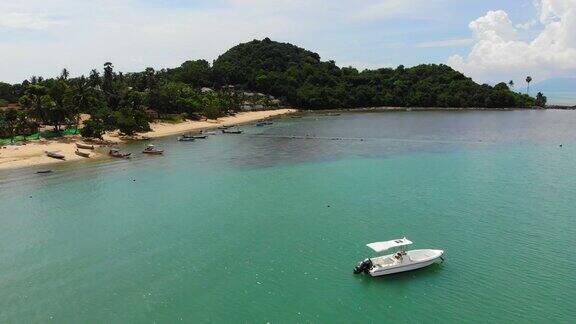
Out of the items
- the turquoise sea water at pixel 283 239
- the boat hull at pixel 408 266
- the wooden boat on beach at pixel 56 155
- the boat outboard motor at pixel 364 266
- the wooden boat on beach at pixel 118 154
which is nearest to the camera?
the turquoise sea water at pixel 283 239

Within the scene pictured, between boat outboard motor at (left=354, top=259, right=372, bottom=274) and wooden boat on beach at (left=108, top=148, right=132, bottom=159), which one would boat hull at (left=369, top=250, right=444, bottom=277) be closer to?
boat outboard motor at (left=354, top=259, right=372, bottom=274)

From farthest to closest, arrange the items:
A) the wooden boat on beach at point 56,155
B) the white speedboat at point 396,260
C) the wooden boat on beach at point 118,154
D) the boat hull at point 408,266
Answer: the wooden boat on beach at point 118,154, the wooden boat on beach at point 56,155, the white speedboat at point 396,260, the boat hull at point 408,266

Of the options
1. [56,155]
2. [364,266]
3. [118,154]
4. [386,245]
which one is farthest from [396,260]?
[56,155]

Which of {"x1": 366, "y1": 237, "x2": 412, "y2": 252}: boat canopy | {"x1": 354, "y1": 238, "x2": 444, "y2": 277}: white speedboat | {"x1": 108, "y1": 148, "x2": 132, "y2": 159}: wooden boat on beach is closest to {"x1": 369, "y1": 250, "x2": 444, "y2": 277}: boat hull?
{"x1": 354, "y1": 238, "x2": 444, "y2": 277}: white speedboat

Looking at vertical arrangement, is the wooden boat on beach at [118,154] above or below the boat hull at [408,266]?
above

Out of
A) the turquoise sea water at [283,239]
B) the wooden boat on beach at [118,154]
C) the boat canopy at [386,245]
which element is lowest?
the turquoise sea water at [283,239]

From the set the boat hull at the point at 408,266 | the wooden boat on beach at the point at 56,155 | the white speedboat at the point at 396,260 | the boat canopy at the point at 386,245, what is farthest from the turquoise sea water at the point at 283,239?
the wooden boat on beach at the point at 56,155

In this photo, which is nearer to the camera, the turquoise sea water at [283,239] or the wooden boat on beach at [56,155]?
the turquoise sea water at [283,239]

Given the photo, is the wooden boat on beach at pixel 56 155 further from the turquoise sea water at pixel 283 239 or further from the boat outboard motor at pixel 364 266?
the boat outboard motor at pixel 364 266
